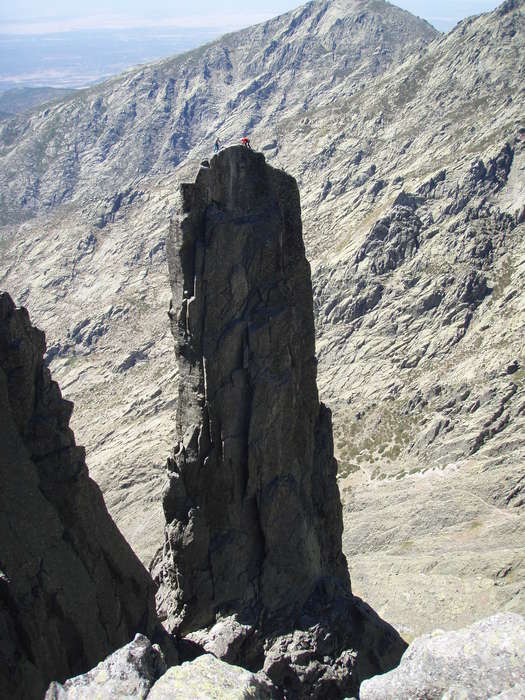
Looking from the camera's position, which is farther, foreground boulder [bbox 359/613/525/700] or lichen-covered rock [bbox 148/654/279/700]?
lichen-covered rock [bbox 148/654/279/700]

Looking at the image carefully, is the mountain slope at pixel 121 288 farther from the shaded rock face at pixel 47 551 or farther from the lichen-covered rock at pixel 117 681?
the lichen-covered rock at pixel 117 681

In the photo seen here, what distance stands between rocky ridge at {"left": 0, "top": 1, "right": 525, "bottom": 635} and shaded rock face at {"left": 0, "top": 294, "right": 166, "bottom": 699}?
20.9 m

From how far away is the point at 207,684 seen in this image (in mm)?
9281

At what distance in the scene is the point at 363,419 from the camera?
66.2 meters

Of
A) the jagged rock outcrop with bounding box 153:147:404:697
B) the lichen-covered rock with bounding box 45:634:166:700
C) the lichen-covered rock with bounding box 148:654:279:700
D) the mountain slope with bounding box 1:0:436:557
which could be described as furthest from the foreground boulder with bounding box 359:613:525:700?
the mountain slope with bounding box 1:0:436:557

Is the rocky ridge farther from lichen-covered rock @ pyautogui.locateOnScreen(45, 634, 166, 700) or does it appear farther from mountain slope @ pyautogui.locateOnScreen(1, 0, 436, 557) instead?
lichen-covered rock @ pyautogui.locateOnScreen(45, 634, 166, 700)

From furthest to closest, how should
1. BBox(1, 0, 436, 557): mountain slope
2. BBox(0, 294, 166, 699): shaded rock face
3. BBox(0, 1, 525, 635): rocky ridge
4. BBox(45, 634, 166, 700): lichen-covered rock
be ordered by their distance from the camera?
BBox(1, 0, 436, 557): mountain slope, BBox(0, 1, 525, 635): rocky ridge, BBox(0, 294, 166, 699): shaded rock face, BBox(45, 634, 166, 700): lichen-covered rock

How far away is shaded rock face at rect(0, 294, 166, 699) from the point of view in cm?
1551

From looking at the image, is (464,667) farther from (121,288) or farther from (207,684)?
(121,288)

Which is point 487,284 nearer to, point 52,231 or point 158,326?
point 158,326

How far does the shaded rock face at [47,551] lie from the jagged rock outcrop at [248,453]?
2835 millimetres

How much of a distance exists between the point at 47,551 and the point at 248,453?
7496 millimetres

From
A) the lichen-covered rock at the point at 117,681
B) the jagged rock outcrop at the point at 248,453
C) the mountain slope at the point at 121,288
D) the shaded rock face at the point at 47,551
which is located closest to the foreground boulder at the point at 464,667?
the lichen-covered rock at the point at 117,681

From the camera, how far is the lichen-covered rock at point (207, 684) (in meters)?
9.12
